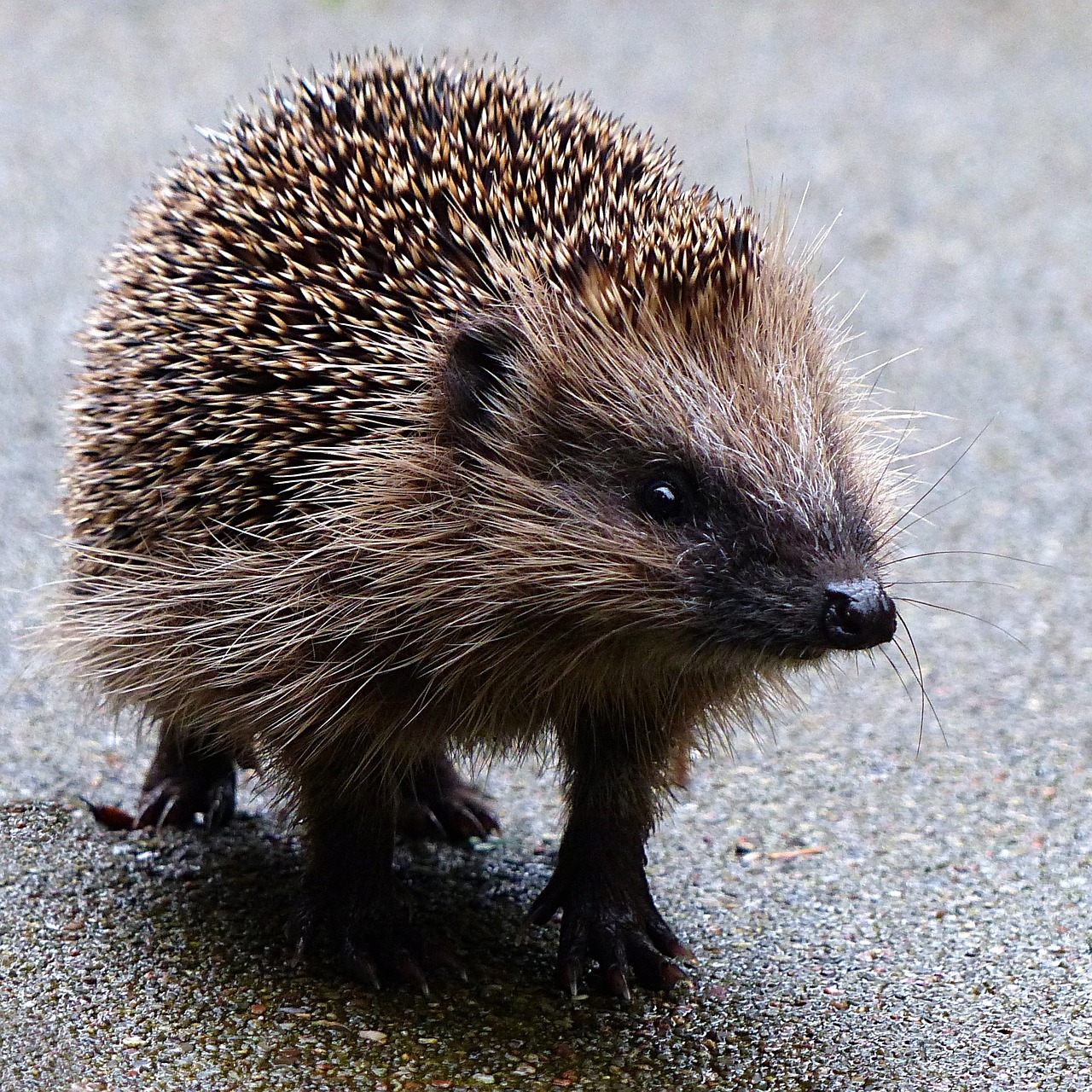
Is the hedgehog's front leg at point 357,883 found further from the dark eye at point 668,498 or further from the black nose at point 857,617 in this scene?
the black nose at point 857,617

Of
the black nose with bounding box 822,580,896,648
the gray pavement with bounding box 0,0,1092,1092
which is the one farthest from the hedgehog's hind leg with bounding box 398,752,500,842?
the black nose with bounding box 822,580,896,648

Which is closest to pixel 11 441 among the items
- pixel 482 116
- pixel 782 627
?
pixel 482 116

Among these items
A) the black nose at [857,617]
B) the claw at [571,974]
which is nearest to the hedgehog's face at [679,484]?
the black nose at [857,617]

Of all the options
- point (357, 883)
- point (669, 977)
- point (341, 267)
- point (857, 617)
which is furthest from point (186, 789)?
point (857, 617)

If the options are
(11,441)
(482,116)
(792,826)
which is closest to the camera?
(482,116)

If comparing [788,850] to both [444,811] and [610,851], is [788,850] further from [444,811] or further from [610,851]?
[444,811]

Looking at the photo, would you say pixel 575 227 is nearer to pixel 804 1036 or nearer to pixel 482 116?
pixel 482 116

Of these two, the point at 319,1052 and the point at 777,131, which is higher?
the point at 777,131

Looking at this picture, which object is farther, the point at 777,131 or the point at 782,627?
the point at 777,131
